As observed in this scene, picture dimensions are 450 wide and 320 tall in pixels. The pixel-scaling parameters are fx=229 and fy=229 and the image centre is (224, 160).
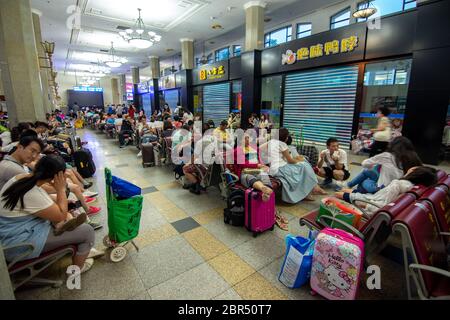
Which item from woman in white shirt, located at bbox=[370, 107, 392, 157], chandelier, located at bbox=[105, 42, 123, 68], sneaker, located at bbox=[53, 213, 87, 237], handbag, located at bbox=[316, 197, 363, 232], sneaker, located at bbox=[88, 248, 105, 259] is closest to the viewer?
sneaker, located at bbox=[53, 213, 87, 237]

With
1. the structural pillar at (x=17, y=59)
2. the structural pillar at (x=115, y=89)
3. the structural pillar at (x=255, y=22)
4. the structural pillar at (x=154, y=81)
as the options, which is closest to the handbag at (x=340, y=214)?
the structural pillar at (x=17, y=59)

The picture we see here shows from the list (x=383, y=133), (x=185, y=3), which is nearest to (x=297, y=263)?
(x=383, y=133)

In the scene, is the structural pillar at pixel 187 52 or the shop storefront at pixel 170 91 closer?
the structural pillar at pixel 187 52

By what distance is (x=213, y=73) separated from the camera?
10359 mm

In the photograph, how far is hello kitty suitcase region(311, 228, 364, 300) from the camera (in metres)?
1.57

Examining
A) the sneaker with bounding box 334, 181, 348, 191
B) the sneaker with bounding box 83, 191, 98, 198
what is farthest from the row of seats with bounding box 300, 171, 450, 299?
the sneaker with bounding box 83, 191, 98, 198

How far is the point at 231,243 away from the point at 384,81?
563 centimetres

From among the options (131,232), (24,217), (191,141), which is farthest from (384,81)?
(24,217)

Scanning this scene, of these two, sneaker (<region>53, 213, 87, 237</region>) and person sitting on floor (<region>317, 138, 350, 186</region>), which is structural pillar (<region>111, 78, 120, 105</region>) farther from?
sneaker (<region>53, 213, 87, 237</region>)

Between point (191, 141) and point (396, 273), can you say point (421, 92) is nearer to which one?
point (396, 273)

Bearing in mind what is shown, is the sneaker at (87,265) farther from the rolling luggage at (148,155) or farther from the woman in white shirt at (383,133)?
the woman in white shirt at (383,133)

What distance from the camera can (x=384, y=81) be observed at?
556 cm

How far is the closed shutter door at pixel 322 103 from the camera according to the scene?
19.8ft

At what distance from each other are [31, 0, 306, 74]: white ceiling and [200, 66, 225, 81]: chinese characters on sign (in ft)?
5.40
